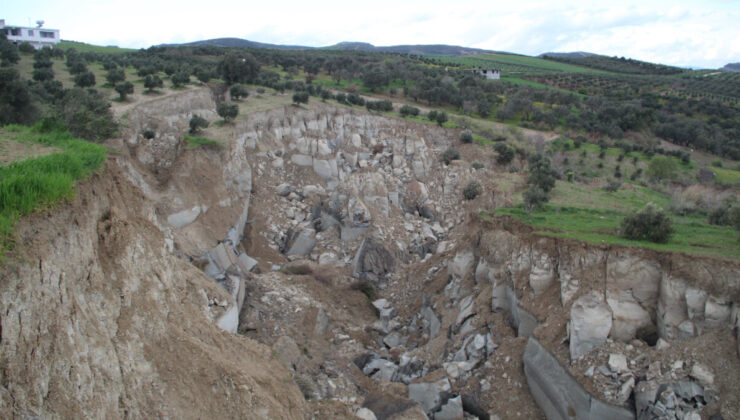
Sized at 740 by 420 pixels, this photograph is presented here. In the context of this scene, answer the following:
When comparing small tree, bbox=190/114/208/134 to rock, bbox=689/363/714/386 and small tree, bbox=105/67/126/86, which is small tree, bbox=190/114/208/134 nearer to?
small tree, bbox=105/67/126/86

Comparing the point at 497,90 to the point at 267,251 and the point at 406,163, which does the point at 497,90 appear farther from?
the point at 267,251

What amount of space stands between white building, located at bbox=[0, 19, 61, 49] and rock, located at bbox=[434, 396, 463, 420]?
6388 cm

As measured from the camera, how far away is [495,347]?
14.0m

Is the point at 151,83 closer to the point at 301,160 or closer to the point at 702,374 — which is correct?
the point at 301,160

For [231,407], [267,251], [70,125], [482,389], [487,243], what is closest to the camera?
[231,407]

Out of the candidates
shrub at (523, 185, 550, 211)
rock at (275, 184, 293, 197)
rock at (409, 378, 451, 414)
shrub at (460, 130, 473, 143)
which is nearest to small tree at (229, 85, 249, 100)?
rock at (275, 184, 293, 197)

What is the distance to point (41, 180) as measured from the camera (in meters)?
7.61

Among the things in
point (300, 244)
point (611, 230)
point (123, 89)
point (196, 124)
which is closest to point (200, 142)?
point (196, 124)

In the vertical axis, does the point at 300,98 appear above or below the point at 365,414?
above

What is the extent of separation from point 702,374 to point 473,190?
14.9 m

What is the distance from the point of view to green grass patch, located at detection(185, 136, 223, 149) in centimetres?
2261

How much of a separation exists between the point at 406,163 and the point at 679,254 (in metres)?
20.3

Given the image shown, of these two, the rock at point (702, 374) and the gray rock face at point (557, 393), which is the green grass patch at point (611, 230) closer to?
the rock at point (702, 374)

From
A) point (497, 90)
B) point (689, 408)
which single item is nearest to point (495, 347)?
point (689, 408)
